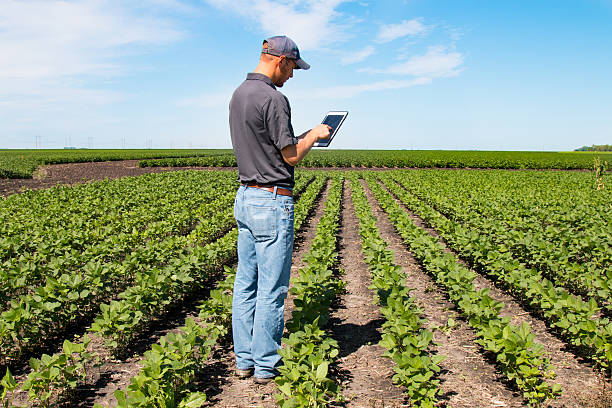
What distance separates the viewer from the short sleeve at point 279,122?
2.85 meters

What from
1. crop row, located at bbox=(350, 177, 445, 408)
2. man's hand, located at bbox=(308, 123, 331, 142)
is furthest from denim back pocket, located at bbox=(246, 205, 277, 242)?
crop row, located at bbox=(350, 177, 445, 408)

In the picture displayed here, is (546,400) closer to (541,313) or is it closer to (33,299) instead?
(541,313)

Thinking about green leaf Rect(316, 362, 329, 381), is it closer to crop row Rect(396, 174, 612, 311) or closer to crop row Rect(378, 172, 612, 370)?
crop row Rect(378, 172, 612, 370)

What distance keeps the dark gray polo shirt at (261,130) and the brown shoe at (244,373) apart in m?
1.60

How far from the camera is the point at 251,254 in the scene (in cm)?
321

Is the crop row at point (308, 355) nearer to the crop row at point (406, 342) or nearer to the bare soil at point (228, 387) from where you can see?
the bare soil at point (228, 387)

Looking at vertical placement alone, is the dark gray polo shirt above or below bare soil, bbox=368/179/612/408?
above

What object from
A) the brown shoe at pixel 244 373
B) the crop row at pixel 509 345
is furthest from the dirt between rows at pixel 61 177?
the crop row at pixel 509 345

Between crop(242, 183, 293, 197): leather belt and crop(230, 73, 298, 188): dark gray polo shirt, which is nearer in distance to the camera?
crop(230, 73, 298, 188): dark gray polo shirt

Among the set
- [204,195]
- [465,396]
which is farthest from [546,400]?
[204,195]

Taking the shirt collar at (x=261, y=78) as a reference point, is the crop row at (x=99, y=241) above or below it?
below

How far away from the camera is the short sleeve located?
9.34 feet

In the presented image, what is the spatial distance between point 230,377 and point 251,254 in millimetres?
1123

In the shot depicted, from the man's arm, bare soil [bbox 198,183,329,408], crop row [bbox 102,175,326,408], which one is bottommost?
bare soil [bbox 198,183,329,408]
